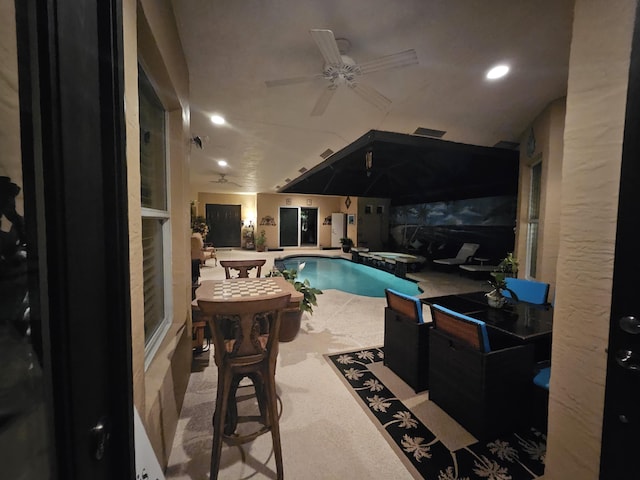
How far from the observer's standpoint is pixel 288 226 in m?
12.3

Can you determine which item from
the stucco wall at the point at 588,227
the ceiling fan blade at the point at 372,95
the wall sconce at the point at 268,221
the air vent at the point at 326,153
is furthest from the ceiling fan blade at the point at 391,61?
the wall sconce at the point at 268,221

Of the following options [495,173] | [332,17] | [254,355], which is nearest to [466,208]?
[495,173]

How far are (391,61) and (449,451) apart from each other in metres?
2.64

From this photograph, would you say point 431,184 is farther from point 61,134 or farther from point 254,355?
point 61,134

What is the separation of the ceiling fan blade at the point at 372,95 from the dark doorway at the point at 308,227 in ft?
31.8

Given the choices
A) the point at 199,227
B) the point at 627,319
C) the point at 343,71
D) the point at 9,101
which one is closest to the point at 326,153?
the point at 343,71

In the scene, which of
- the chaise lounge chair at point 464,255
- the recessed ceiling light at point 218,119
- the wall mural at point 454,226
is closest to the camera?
the recessed ceiling light at point 218,119

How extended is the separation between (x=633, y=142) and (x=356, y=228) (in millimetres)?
11291

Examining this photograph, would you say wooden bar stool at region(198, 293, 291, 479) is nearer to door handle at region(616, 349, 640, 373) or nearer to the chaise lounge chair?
door handle at region(616, 349, 640, 373)

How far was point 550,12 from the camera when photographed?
5.40 ft

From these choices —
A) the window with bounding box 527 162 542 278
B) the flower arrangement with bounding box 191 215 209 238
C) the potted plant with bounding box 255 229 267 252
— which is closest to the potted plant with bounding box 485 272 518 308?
the window with bounding box 527 162 542 278

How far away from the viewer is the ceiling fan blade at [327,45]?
1.57 meters

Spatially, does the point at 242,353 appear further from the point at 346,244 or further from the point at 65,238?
the point at 346,244

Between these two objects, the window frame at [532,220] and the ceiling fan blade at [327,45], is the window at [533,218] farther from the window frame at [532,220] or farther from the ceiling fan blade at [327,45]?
the ceiling fan blade at [327,45]
